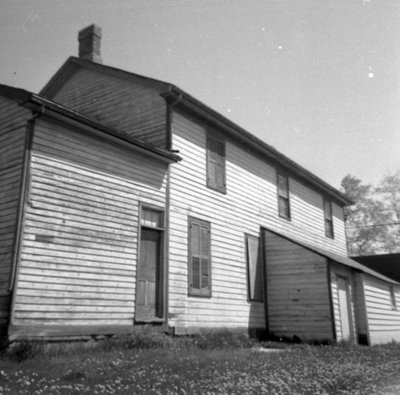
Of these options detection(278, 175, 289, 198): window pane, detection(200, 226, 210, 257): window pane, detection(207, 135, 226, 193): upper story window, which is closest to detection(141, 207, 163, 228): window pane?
detection(200, 226, 210, 257): window pane

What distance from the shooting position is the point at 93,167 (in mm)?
11266

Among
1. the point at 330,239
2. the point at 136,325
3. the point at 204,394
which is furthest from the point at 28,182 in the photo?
the point at 330,239

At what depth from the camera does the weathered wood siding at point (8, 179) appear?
30.5 feet

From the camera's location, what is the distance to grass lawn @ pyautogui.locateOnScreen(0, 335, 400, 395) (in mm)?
6598

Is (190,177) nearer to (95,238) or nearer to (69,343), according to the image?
(95,238)

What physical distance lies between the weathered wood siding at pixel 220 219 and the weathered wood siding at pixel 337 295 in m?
2.47

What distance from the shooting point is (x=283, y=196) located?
19781 mm

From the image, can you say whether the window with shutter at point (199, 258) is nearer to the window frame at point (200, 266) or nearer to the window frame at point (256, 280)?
the window frame at point (200, 266)

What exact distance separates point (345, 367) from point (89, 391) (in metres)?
5.82

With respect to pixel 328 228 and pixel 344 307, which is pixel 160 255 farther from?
pixel 328 228

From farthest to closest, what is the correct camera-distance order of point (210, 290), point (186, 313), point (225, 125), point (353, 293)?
point (353, 293)
point (225, 125)
point (210, 290)
point (186, 313)

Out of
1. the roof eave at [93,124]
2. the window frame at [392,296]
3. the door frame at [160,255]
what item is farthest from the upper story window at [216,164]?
the window frame at [392,296]

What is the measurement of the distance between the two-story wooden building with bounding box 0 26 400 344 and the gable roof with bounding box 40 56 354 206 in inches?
2.0

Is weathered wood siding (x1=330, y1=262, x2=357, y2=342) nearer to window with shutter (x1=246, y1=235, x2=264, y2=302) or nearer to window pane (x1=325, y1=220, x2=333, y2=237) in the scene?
window with shutter (x1=246, y1=235, x2=264, y2=302)
